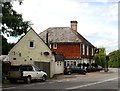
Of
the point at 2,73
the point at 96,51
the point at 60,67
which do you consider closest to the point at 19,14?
the point at 2,73

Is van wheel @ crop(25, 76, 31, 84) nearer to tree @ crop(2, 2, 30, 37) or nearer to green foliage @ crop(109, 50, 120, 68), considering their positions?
tree @ crop(2, 2, 30, 37)

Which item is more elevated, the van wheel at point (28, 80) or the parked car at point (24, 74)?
the parked car at point (24, 74)

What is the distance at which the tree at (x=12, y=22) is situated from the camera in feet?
124

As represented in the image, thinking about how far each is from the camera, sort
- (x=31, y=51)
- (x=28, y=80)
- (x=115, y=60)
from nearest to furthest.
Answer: (x=28, y=80) < (x=31, y=51) < (x=115, y=60)

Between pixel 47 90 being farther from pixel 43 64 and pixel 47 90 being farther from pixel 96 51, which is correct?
pixel 96 51

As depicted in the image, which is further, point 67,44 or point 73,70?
point 67,44

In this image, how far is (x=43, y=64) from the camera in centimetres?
4759

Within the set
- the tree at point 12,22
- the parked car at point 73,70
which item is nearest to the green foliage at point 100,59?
the parked car at point 73,70

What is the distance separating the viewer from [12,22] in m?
38.3

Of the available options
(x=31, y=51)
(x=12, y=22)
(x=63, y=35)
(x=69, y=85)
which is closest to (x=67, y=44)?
(x=63, y=35)

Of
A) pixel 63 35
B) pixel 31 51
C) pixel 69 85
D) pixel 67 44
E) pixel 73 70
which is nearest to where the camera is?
pixel 69 85

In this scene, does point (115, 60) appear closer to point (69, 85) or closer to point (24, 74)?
point (24, 74)

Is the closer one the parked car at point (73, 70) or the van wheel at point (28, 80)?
the van wheel at point (28, 80)

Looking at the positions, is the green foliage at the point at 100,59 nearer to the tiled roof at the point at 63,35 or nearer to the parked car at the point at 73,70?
the tiled roof at the point at 63,35
